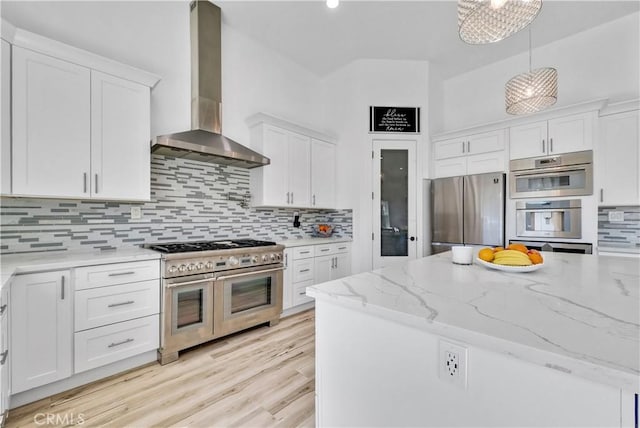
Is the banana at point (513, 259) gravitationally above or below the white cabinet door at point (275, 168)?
below

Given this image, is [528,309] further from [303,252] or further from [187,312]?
[303,252]

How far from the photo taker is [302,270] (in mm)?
3324

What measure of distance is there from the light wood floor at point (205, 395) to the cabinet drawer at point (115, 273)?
2.26 feet

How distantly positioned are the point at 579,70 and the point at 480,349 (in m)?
4.33

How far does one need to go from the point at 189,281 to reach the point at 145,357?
638 mm

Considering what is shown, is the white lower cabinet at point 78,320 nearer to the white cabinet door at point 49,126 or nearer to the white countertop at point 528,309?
the white cabinet door at point 49,126

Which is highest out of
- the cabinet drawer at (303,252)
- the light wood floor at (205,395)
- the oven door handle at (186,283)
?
the cabinet drawer at (303,252)

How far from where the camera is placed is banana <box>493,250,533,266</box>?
133cm

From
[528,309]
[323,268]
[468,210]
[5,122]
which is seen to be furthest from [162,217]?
[468,210]

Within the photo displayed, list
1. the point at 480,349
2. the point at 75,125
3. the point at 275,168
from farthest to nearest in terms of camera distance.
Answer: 1. the point at 275,168
2. the point at 75,125
3. the point at 480,349

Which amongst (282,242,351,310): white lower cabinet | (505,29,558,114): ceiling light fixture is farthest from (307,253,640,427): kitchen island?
(282,242,351,310): white lower cabinet

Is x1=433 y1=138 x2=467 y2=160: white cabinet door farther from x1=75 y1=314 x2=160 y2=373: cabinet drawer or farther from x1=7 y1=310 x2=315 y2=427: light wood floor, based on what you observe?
x1=75 y1=314 x2=160 y2=373: cabinet drawer

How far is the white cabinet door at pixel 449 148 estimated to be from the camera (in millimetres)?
3775

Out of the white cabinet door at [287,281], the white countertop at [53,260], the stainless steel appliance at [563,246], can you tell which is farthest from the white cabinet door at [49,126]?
the stainless steel appliance at [563,246]
